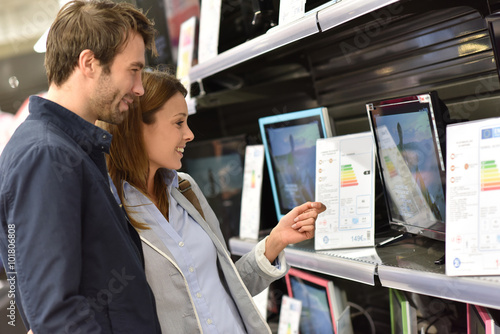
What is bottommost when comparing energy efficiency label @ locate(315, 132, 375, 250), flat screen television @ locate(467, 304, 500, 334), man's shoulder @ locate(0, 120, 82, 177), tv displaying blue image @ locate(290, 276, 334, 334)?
tv displaying blue image @ locate(290, 276, 334, 334)

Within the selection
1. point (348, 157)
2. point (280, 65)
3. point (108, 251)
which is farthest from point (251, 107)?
point (108, 251)

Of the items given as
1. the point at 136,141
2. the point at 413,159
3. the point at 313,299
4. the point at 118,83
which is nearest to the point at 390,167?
the point at 413,159

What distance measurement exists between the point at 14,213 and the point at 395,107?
1.10 meters

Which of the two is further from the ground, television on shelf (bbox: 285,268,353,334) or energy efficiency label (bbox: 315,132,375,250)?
energy efficiency label (bbox: 315,132,375,250)

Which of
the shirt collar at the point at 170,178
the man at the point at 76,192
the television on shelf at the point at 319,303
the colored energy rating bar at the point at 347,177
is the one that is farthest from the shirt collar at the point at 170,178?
the television on shelf at the point at 319,303

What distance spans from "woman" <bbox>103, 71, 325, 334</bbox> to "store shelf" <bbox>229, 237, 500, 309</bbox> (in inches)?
7.0

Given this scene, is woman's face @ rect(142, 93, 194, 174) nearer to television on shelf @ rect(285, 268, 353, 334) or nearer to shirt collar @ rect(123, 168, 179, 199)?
shirt collar @ rect(123, 168, 179, 199)

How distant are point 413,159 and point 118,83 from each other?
889mm

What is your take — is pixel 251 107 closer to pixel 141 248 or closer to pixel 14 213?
pixel 141 248

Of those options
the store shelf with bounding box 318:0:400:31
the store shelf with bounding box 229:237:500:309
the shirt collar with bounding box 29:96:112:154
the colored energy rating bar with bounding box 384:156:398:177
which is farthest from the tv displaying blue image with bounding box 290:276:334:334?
the shirt collar with bounding box 29:96:112:154

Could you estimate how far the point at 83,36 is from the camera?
1208 millimetres

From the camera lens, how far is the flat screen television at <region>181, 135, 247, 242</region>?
8.64ft

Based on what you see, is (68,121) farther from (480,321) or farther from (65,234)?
(480,321)

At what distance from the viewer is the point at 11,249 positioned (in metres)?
1.12
